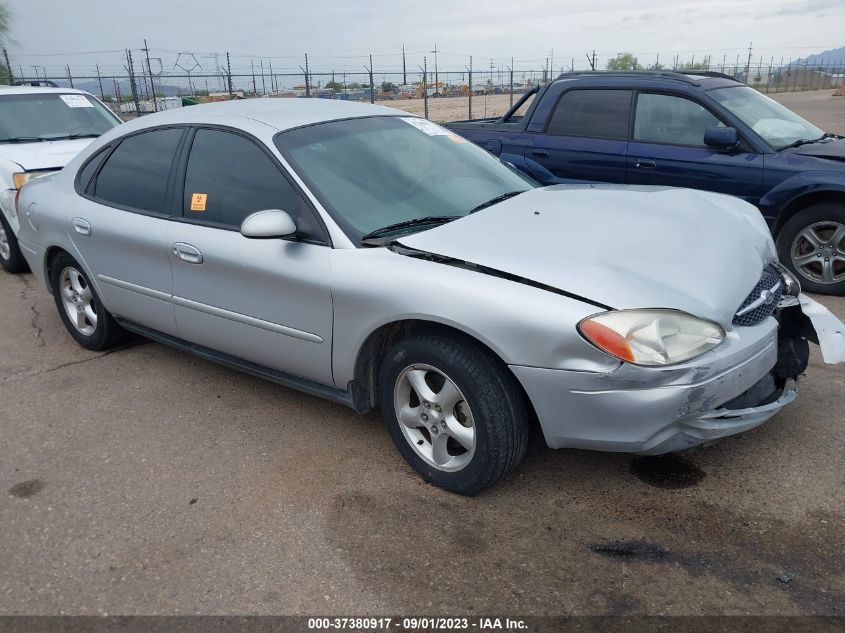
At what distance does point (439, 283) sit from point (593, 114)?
13.6ft

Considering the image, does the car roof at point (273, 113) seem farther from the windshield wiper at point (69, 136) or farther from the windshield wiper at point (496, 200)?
the windshield wiper at point (69, 136)

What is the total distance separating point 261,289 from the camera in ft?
11.3

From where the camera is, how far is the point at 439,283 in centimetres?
283

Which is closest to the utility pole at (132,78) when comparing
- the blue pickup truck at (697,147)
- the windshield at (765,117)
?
the blue pickup truck at (697,147)

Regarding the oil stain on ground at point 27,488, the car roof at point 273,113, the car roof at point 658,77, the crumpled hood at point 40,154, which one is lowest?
the oil stain on ground at point 27,488

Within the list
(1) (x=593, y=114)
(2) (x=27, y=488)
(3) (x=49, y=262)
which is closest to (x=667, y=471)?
(2) (x=27, y=488)

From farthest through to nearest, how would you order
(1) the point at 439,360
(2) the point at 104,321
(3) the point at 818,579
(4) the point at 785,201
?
(4) the point at 785,201
(2) the point at 104,321
(1) the point at 439,360
(3) the point at 818,579

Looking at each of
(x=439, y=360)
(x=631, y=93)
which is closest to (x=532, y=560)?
(x=439, y=360)

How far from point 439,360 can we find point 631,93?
4.31 meters

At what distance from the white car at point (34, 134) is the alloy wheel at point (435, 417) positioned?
513 centimetres

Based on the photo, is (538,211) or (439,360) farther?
(538,211)

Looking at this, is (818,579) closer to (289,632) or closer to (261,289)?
(289,632)

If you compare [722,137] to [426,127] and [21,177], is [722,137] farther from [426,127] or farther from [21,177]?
[21,177]

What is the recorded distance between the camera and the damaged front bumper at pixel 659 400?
2.54m
